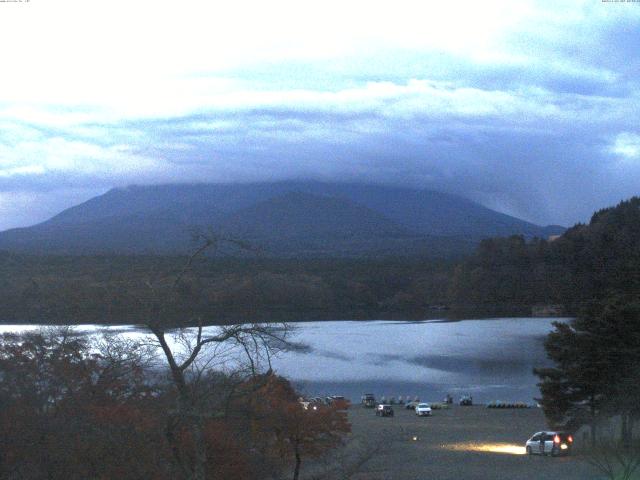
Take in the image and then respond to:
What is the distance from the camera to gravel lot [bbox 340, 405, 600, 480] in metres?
16.0

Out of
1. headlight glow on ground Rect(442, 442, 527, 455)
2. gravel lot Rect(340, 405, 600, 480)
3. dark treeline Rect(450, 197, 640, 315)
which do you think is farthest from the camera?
dark treeline Rect(450, 197, 640, 315)

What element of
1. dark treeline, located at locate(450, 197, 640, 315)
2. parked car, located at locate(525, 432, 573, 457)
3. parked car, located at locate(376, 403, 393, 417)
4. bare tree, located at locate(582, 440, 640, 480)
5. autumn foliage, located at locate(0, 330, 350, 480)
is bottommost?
parked car, located at locate(376, 403, 393, 417)

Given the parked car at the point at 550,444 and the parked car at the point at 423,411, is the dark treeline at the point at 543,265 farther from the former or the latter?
the parked car at the point at 550,444

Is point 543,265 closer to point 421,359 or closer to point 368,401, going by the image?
point 421,359

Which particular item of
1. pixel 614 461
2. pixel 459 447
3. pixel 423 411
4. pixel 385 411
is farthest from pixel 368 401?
pixel 614 461

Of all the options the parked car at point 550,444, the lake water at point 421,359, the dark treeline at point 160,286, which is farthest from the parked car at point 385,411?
the parked car at point 550,444

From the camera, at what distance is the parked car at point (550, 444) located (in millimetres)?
18875

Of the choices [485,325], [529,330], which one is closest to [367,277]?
[485,325]

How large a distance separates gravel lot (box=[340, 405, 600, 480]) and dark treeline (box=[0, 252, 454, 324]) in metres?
3.21

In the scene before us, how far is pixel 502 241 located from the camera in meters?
85.1

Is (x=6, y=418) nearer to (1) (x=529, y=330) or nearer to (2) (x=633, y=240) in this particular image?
(1) (x=529, y=330)

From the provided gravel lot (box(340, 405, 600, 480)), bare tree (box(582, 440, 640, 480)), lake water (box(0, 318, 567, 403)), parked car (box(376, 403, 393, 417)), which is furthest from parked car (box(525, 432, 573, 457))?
parked car (box(376, 403, 393, 417))

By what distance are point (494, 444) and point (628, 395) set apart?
4.38m

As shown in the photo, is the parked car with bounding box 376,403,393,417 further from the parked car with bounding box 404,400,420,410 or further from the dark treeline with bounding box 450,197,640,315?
the dark treeline with bounding box 450,197,640,315
